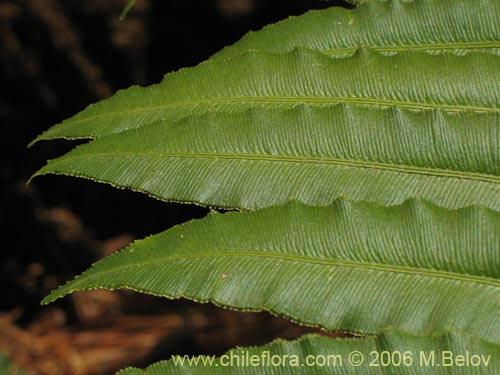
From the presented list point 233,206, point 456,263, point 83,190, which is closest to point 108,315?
point 83,190

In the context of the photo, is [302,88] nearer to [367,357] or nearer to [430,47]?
[430,47]

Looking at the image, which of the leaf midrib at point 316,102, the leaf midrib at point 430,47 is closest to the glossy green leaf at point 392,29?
the leaf midrib at point 430,47

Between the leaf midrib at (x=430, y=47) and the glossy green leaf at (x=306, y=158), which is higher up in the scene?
the leaf midrib at (x=430, y=47)

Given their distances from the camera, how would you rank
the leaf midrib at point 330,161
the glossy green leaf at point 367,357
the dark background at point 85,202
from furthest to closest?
the dark background at point 85,202
the leaf midrib at point 330,161
the glossy green leaf at point 367,357

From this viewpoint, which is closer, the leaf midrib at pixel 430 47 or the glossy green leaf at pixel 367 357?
the glossy green leaf at pixel 367 357

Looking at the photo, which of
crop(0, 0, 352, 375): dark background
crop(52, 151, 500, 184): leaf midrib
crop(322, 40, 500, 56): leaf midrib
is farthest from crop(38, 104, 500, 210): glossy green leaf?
crop(0, 0, 352, 375): dark background

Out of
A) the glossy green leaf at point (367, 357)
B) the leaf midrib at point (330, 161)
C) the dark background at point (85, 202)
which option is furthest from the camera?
the dark background at point (85, 202)

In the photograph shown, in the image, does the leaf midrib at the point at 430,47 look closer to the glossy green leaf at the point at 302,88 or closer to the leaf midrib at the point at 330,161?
the glossy green leaf at the point at 302,88

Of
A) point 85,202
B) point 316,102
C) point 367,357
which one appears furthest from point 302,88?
point 85,202

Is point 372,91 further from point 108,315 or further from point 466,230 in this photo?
point 108,315
